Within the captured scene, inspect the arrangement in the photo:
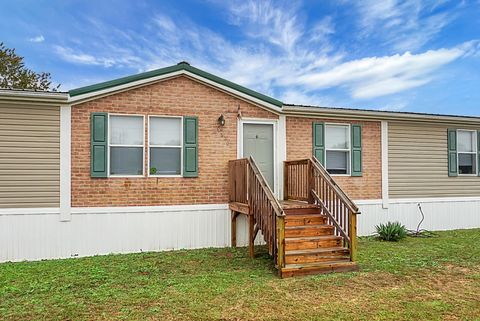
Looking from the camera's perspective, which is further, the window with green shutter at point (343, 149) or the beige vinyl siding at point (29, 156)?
the window with green shutter at point (343, 149)

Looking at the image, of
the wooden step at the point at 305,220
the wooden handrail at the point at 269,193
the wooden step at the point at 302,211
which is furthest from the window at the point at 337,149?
the wooden handrail at the point at 269,193

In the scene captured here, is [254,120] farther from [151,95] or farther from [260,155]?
[151,95]

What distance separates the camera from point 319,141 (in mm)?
9672

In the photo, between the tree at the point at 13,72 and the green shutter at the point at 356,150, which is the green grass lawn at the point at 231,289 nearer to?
the green shutter at the point at 356,150

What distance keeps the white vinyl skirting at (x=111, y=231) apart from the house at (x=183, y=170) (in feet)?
0.08

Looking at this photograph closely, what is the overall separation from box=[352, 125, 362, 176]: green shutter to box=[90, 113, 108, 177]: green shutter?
6.47 m

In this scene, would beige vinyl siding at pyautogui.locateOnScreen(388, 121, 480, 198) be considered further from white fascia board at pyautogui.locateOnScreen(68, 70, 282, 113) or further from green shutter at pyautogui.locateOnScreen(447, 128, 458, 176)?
white fascia board at pyautogui.locateOnScreen(68, 70, 282, 113)

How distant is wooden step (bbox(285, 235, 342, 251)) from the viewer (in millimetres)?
6570

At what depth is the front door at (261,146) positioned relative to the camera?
29.9 ft

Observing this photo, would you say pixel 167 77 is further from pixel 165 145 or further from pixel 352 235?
pixel 352 235

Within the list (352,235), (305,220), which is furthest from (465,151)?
(305,220)

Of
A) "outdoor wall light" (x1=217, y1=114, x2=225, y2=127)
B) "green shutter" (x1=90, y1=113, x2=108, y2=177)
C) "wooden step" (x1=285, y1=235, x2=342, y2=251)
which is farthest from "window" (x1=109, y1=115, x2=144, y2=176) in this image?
"wooden step" (x1=285, y1=235, x2=342, y2=251)

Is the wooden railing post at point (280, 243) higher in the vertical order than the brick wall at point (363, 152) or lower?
lower

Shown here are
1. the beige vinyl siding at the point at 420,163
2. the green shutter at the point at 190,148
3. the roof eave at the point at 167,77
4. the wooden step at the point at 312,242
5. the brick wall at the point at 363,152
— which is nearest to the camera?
the wooden step at the point at 312,242
